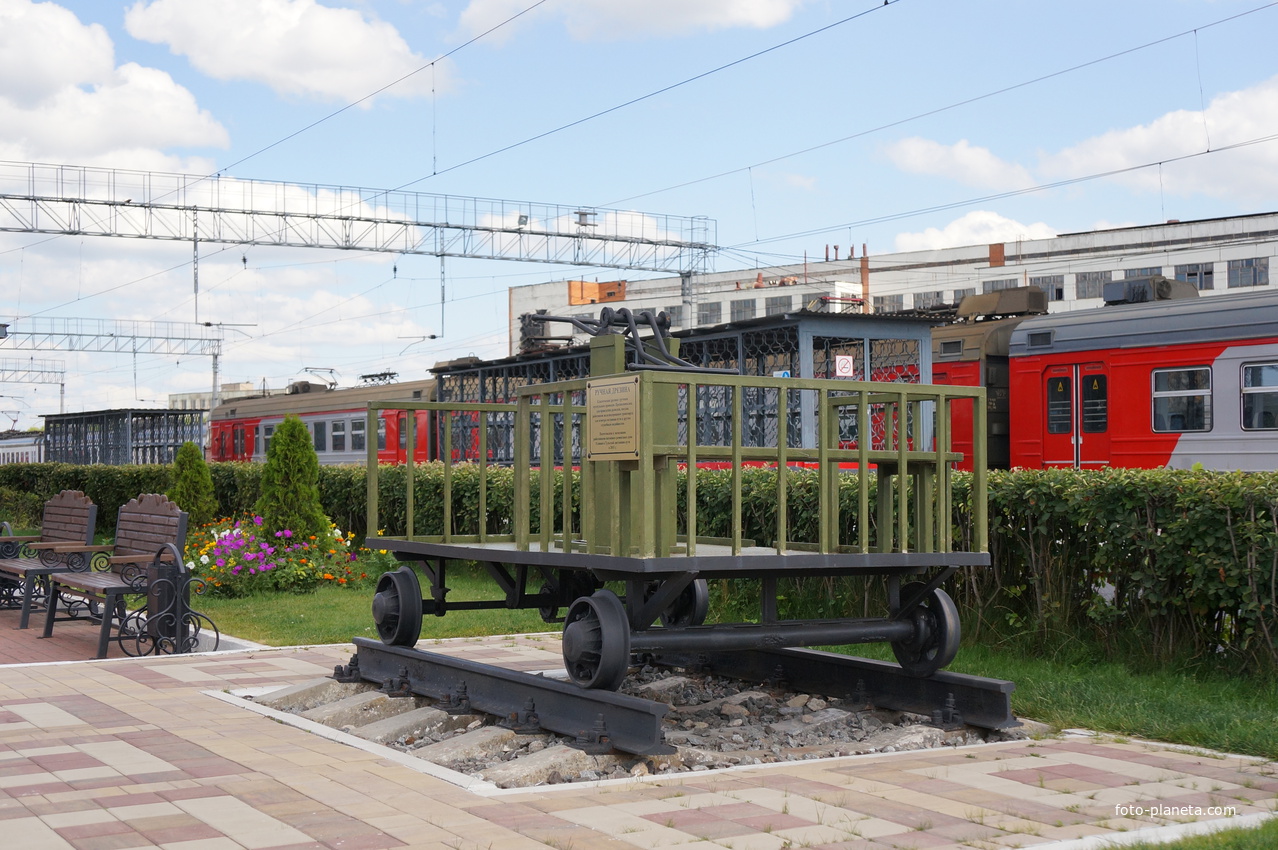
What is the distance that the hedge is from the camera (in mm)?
7551

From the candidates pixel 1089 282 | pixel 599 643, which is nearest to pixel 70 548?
pixel 599 643

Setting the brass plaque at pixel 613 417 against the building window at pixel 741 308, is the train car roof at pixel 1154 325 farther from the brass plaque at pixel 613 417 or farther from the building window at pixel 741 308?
the building window at pixel 741 308

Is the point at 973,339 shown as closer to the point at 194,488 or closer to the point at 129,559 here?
the point at 194,488

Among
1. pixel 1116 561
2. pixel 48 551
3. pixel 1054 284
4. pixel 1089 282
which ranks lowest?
pixel 48 551

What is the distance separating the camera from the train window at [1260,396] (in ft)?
50.0

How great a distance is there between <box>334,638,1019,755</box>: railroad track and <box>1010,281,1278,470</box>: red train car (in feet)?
27.0

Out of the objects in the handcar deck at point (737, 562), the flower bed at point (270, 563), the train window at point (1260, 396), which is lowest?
the flower bed at point (270, 563)

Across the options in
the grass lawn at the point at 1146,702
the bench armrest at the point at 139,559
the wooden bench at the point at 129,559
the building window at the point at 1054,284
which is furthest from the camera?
the building window at the point at 1054,284

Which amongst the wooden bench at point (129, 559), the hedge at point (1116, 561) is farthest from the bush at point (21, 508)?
the hedge at point (1116, 561)

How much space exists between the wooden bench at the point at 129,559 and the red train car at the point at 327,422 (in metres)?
13.9

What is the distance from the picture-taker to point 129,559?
36.3ft

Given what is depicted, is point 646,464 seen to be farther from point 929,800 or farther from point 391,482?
point 391,482

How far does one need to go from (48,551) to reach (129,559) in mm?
2383

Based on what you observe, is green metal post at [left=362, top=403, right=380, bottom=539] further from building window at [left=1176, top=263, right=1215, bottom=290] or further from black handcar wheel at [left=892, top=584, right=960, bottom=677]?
building window at [left=1176, top=263, right=1215, bottom=290]
